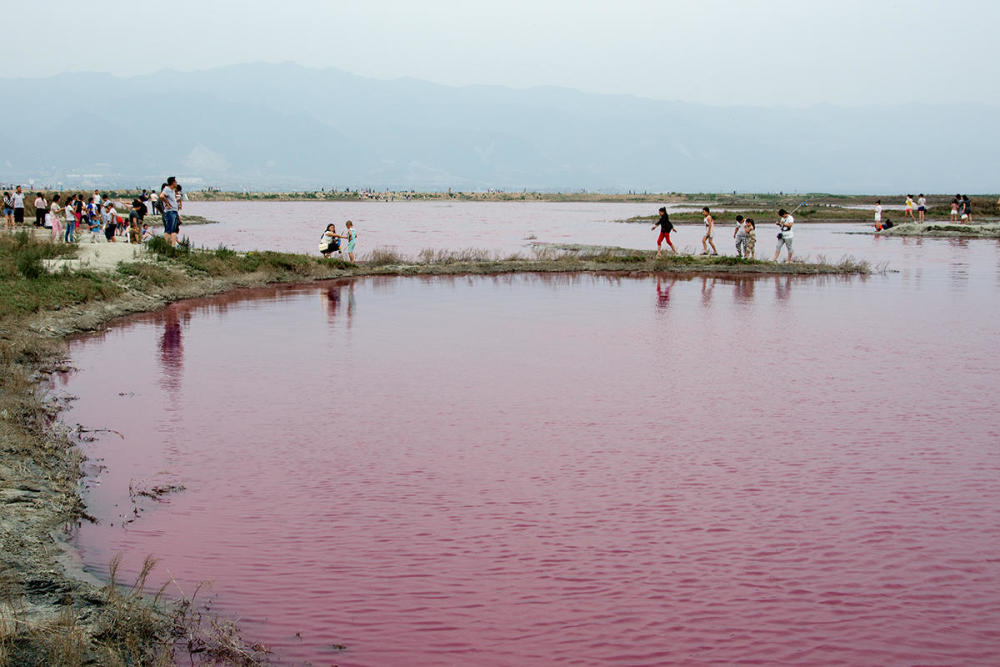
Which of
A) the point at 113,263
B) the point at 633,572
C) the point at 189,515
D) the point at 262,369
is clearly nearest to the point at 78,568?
the point at 189,515

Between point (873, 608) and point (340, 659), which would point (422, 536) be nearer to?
point (340, 659)

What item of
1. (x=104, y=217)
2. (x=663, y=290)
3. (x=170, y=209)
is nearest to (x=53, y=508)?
(x=170, y=209)

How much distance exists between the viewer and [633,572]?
764 centimetres

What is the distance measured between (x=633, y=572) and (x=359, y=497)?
2.88 meters

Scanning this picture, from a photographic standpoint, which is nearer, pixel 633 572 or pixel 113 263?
pixel 633 572

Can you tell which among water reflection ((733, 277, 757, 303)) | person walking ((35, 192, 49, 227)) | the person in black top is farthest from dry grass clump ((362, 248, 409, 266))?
person walking ((35, 192, 49, 227))

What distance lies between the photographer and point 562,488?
9.62m

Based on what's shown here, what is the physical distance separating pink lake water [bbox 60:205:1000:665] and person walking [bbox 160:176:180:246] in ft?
26.1

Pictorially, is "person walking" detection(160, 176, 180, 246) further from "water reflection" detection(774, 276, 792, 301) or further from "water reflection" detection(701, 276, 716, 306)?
"water reflection" detection(774, 276, 792, 301)

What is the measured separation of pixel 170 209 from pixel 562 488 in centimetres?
2032

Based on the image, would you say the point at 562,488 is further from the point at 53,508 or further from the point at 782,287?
the point at 782,287

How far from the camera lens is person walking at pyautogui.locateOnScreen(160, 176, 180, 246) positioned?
2631cm

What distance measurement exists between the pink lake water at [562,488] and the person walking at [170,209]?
7970mm

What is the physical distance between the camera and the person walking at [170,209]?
26312 mm
